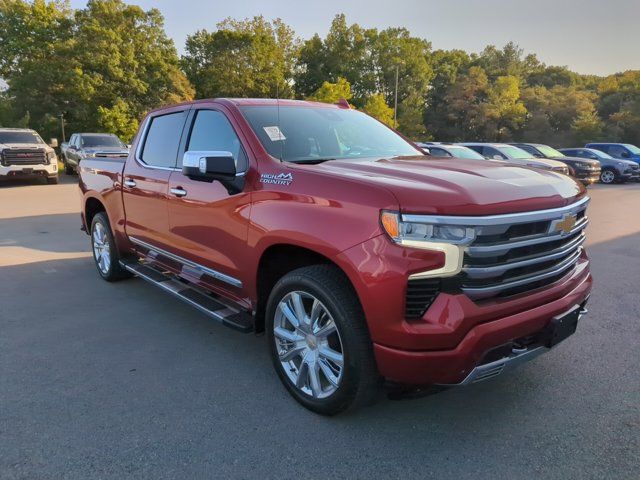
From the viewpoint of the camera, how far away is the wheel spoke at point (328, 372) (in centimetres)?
279

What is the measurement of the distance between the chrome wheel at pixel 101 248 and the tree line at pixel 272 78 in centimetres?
930

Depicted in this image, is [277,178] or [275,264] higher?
[277,178]

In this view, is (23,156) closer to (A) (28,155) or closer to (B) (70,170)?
(A) (28,155)

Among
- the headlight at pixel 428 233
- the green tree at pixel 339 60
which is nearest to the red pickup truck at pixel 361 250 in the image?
the headlight at pixel 428 233

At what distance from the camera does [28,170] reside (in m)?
16.7

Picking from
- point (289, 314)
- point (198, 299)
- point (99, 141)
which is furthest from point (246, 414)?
point (99, 141)

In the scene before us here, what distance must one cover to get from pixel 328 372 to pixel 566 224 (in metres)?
1.62

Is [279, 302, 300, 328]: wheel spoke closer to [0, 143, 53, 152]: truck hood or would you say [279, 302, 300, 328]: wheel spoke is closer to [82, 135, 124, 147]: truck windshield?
[0, 143, 53, 152]: truck hood

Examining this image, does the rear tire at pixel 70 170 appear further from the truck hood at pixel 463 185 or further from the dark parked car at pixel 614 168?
the dark parked car at pixel 614 168

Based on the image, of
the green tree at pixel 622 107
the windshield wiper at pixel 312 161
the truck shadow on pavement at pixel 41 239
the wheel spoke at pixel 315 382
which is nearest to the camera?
the wheel spoke at pixel 315 382

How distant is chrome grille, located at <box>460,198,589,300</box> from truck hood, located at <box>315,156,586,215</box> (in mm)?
68

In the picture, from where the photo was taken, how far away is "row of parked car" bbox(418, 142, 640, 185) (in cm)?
→ 1681

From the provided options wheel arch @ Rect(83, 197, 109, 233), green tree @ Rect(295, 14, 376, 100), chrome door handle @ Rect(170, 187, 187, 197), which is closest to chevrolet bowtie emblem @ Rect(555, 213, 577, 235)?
chrome door handle @ Rect(170, 187, 187, 197)

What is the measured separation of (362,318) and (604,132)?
5675cm
